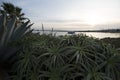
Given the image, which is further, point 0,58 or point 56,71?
point 0,58

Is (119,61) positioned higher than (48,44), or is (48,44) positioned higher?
(48,44)

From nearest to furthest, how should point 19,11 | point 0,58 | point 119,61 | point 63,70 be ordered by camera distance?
point 63,70, point 119,61, point 0,58, point 19,11

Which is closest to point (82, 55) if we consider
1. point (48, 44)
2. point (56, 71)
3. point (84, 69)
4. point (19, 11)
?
point (84, 69)

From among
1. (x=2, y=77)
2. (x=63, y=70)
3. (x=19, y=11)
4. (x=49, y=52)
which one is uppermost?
(x=19, y=11)

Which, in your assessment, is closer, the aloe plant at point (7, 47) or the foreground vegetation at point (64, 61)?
the foreground vegetation at point (64, 61)

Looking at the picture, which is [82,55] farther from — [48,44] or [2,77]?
[2,77]

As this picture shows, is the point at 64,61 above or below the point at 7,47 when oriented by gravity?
below

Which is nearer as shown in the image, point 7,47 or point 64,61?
point 64,61

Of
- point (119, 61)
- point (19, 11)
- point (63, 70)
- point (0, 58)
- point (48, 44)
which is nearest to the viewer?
point (63, 70)

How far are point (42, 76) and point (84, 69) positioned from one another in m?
0.59

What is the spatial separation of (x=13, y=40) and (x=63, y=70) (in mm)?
1492

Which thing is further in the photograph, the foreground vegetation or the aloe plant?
the aloe plant

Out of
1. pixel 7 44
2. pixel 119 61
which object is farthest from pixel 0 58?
pixel 119 61

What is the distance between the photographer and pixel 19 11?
2592 cm
